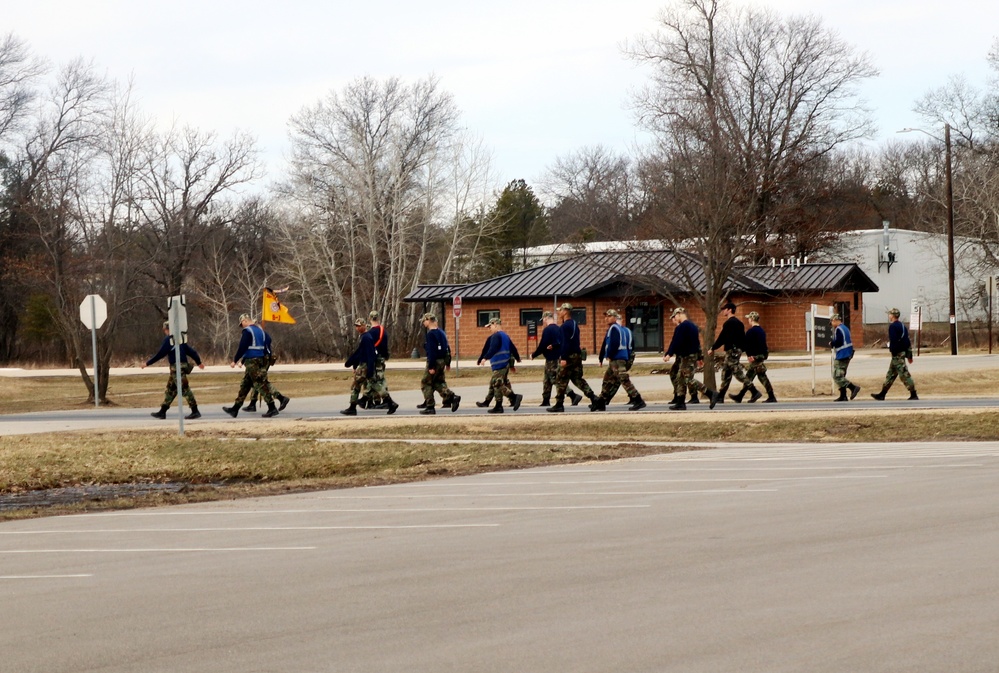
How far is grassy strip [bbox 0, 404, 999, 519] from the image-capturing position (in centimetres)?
1659

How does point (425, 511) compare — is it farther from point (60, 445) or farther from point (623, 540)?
point (60, 445)

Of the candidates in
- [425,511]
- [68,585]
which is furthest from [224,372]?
[68,585]

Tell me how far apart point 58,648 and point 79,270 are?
3376cm

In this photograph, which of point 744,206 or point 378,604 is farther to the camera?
point 744,206

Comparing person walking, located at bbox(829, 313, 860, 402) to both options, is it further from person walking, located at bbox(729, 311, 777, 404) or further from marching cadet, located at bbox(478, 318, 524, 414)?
marching cadet, located at bbox(478, 318, 524, 414)

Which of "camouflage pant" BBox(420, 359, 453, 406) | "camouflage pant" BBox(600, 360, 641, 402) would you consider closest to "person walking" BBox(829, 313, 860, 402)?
"camouflage pant" BBox(600, 360, 641, 402)

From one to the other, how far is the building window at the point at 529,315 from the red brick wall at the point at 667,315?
0.14 metres

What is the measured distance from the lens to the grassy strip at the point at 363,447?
1659 cm

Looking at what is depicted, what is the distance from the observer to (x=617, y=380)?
992 inches

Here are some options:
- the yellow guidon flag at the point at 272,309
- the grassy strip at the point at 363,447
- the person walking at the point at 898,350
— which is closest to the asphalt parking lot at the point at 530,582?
the grassy strip at the point at 363,447

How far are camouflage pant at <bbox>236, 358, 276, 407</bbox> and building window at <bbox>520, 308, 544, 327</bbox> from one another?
33942 mm

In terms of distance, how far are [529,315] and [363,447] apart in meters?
41.4

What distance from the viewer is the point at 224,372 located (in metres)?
52.7

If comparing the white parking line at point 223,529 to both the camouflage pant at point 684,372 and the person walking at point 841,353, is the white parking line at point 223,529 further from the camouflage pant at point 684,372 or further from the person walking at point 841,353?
the person walking at point 841,353
